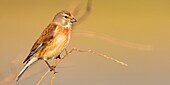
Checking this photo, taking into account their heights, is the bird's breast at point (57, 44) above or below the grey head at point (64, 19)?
below

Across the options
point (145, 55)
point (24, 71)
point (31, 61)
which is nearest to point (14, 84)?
point (24, 71)

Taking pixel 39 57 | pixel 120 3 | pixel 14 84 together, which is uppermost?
pixel 14 84

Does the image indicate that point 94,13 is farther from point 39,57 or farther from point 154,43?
point 39,57

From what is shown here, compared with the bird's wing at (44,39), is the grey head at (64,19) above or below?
above

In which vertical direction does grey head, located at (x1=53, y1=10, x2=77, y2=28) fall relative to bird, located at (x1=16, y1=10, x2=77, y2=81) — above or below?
above

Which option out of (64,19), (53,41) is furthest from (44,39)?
(64,19)

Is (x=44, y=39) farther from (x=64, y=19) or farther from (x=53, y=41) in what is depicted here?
(x=64, y=19)

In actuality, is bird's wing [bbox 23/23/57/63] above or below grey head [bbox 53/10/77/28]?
below

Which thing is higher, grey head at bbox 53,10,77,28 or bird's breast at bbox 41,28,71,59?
grey head at bbox 53,10,77,28
